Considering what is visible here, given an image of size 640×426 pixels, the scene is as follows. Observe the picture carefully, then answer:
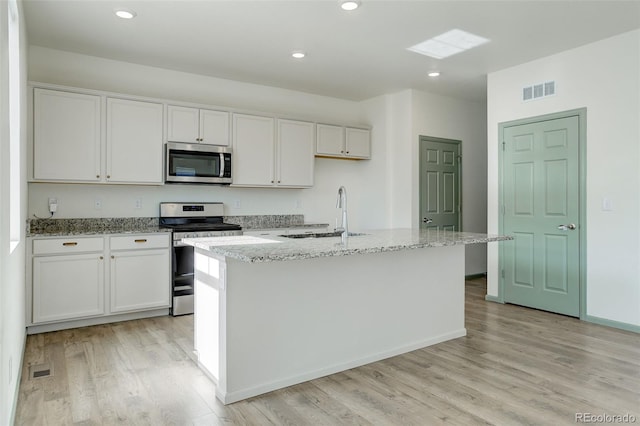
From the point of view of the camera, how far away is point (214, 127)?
4.72 metres

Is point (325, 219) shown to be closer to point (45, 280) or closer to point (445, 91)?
point (445, 91)

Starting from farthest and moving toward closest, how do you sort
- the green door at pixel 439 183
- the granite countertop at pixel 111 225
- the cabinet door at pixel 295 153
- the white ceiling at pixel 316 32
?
the green door at pixel 439 183 < the cabinet door at pixel 295 153 < the granite countertop at pixel 111 225 < the white ceiling at pixel 316 32

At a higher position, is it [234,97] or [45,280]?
[234,97]

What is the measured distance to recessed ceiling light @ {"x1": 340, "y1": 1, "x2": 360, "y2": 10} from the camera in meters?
3.13

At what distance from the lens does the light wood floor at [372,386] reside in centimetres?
226

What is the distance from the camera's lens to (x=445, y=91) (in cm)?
563

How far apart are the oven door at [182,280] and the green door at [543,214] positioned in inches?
135

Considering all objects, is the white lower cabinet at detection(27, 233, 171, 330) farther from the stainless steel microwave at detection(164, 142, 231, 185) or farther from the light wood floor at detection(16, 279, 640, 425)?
the stainless steel microwave at detection(164, 142, 231, 185)

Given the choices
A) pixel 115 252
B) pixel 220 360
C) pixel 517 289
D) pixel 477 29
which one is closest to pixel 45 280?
pixel 115 252

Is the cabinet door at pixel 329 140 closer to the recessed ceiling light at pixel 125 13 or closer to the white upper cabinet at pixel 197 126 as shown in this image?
the white upper cabinet at pixel 197 126

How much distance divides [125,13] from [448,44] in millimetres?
2781

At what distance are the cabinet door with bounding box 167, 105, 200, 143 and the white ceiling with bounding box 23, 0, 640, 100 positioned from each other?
1.66 feet

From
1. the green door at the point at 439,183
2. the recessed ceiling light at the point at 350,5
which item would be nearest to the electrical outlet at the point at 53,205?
the recessed ceiling light at the point at 350,5

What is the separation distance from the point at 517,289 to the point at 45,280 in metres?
4.63
